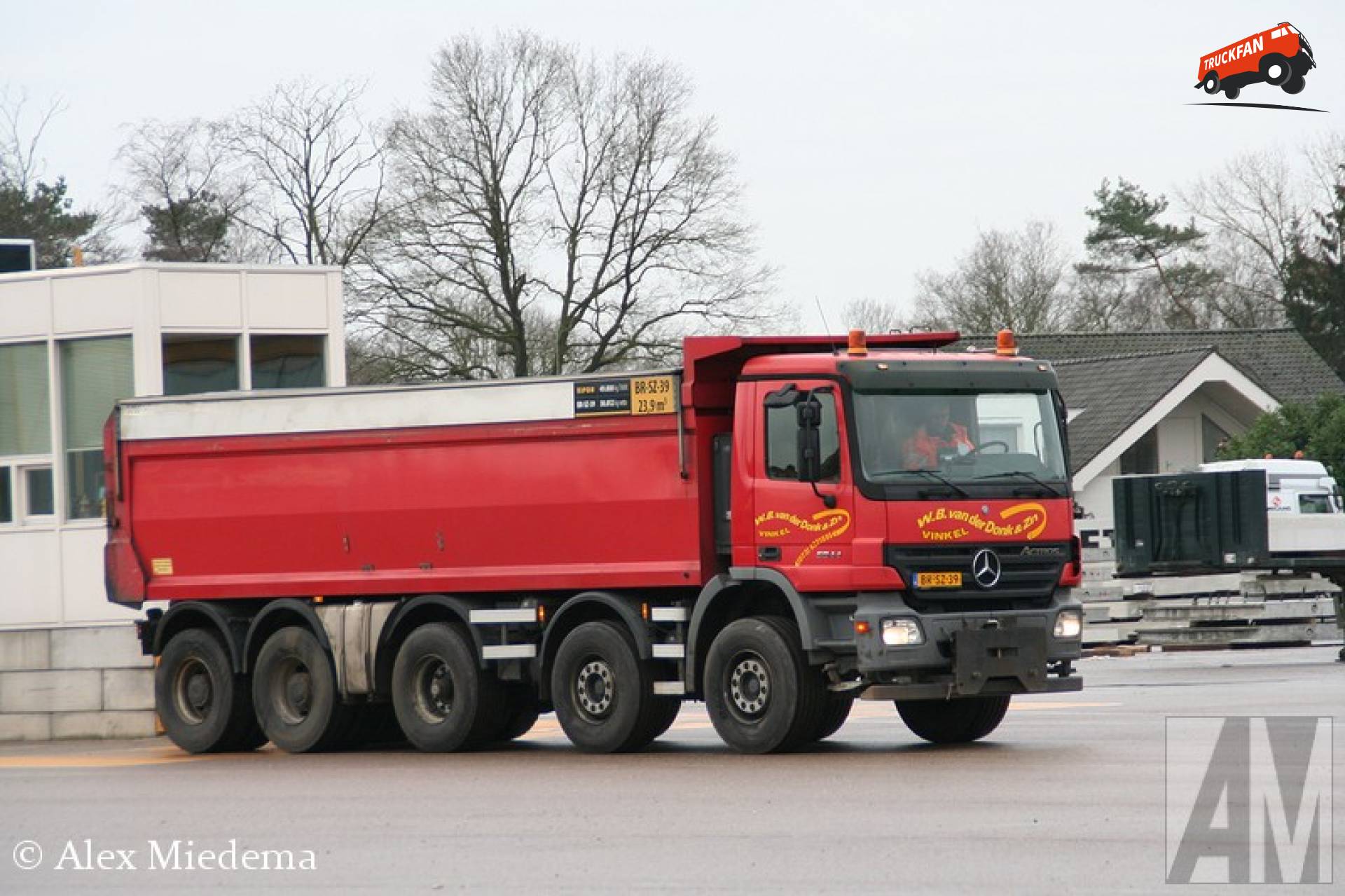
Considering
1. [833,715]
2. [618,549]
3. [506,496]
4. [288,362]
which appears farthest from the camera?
[288,362]

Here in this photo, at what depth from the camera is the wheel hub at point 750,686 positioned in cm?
1634

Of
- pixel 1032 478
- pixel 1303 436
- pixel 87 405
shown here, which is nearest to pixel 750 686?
pixel 1032 478

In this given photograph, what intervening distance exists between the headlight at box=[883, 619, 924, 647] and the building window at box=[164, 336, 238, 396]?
11037mm

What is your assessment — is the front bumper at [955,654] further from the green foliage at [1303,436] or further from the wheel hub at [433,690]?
the green foliage at [1303,436]

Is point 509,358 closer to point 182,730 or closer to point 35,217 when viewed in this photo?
point 35,217

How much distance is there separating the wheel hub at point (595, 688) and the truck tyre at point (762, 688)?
94 centimetres

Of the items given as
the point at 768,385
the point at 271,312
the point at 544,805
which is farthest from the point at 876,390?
the point at 271,312

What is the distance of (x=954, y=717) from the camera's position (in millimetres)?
17344

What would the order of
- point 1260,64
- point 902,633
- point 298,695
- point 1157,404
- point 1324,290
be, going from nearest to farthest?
point 902,633 < point 298,695 < point 1260,64 < point 1157,404 < point 1324,290

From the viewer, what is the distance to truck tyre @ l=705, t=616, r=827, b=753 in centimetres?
1614

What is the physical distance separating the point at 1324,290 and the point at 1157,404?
1021 inches

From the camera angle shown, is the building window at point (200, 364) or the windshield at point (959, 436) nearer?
the windshield at point (959, 436)

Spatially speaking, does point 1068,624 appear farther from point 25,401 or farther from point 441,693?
point 25,401

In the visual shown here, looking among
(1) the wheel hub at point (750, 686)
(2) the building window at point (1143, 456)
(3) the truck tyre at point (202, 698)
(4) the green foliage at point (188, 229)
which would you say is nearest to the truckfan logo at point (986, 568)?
(1) the wheel hub at point (750, 686)
